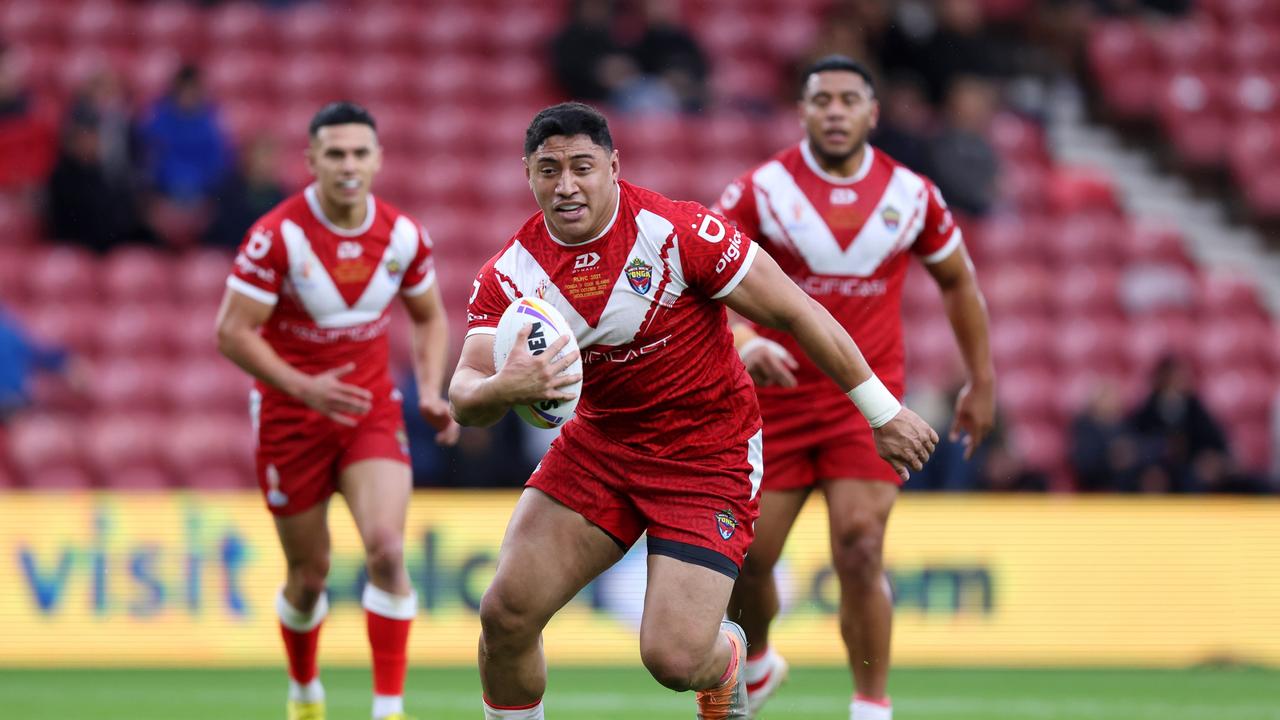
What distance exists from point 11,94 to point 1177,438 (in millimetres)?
10359

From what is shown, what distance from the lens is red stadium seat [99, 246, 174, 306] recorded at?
1448 cm

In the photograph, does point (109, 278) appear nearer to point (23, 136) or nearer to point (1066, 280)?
point (23, 136)

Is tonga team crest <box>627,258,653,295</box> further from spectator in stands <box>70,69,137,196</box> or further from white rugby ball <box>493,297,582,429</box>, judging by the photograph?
spectator in stands <box>70,69,137,196</box>

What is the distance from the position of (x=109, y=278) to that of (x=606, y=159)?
9.92 meters

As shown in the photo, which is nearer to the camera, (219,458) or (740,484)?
(740,484)

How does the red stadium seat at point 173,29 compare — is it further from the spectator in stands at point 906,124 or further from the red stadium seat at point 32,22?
the spectator in stands at point 906,124

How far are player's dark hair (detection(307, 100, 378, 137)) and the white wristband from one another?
3.26 meters

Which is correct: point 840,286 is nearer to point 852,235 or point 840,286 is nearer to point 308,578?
point 852,235

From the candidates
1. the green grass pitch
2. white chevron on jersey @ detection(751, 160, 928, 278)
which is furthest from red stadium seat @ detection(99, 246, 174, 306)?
white chevron on jersey @ detection(751, 160, 928, 278)

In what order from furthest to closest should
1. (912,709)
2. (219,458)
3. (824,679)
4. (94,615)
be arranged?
(219,458) < (94,615) < (824,679) < (912,709)

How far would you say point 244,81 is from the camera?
643 inches

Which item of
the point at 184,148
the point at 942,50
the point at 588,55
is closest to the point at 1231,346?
the point at 942,50

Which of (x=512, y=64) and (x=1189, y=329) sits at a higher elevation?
(x=512, y=64)

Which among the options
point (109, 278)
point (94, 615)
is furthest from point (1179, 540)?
point (109, 278)
